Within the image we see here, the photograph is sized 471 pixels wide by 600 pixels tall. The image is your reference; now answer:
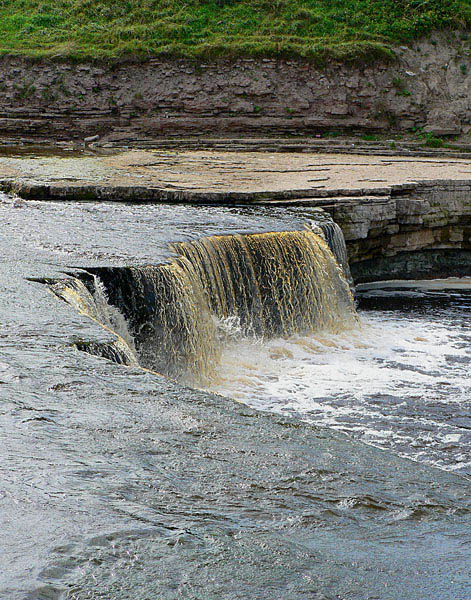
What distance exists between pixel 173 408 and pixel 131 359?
123cm

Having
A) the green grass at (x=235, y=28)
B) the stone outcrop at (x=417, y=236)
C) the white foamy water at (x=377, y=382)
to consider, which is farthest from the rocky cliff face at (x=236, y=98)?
the white foamy water at (x=377, y=382)

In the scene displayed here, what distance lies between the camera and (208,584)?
2.09 m

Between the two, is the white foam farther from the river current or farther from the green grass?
the green grass

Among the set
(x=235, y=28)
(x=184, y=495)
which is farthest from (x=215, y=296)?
(x=235, y=28)

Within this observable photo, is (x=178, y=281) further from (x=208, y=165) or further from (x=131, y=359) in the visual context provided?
(x=208, y=165)

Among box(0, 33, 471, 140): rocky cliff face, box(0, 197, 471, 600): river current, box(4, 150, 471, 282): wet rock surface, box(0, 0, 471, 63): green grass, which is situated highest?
box(0, 0, 471, 63): green grass

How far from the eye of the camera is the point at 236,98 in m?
21.0

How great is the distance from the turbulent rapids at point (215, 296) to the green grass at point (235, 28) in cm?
1365

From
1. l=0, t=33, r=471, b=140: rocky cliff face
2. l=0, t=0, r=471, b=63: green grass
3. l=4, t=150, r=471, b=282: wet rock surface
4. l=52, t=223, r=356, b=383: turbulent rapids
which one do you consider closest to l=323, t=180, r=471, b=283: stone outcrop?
l=4, t=150, r=471, b=282: wet rock surface

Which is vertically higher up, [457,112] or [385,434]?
[457,112]

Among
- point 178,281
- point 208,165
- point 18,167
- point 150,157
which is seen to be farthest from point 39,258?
point 150,157

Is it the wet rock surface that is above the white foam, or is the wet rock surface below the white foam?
above

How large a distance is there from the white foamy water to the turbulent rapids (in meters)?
0.26

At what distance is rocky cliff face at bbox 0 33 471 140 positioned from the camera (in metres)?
20.7
